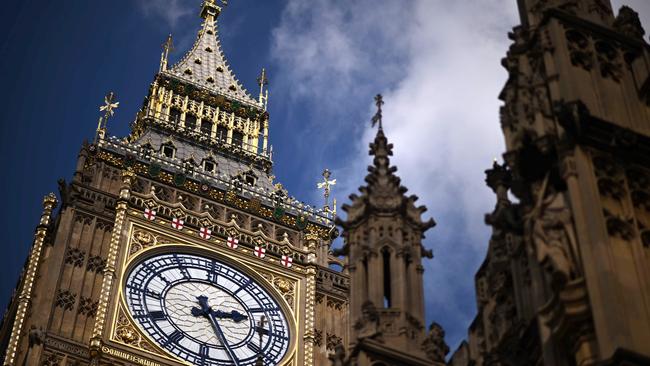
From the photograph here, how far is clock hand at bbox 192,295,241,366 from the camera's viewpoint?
34.0m

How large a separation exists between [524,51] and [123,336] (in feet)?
60.6

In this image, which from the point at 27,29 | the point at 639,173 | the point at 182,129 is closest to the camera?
the point at 639,173

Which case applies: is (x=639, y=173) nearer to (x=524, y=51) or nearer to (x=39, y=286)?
(x=524, y=51)

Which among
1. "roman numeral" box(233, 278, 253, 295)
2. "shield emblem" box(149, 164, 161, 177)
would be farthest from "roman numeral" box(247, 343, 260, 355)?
"shield emblem" box(149, 164, 161, 177)

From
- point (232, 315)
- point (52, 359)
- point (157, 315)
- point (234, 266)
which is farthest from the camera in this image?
point (234, 266)

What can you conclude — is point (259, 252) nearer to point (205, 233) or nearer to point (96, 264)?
point (205, 233)

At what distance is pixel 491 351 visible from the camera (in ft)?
52.0

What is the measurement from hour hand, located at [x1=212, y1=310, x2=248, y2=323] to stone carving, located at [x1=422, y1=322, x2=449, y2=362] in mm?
18244

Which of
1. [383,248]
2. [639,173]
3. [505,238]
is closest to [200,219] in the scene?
[383,248]

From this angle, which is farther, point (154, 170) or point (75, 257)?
point (154, 170)

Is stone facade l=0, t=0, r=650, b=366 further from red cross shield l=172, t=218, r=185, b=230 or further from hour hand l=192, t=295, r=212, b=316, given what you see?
hour hand l=192, t=295, r=212, b=316

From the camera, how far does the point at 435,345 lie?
17.2m

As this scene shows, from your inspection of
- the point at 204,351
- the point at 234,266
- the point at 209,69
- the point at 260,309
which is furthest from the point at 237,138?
the point at 204,351

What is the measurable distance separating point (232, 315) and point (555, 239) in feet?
77.2
